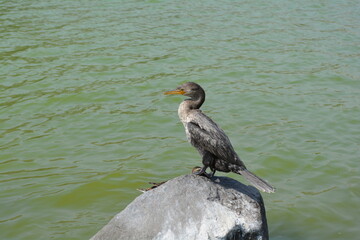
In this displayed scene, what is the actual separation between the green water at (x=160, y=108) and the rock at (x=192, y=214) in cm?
149

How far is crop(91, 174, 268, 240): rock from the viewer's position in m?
4.93

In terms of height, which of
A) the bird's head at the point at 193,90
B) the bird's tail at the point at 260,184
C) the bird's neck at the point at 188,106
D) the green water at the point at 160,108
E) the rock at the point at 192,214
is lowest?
the green water at the point at 160,108

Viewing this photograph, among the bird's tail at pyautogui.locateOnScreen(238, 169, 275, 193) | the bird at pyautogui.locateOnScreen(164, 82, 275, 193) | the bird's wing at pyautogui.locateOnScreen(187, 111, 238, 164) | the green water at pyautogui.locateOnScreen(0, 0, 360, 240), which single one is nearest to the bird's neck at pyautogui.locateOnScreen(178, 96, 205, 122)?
the bird at pyautogui.locateOnScreen(164, 82, 275, 193)

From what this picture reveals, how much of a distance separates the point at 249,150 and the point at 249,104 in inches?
82.3

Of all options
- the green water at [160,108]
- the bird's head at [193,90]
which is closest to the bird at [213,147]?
the bird's head at [193,90]

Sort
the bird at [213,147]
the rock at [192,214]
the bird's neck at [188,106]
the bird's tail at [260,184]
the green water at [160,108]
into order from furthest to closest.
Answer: the green water at [160,108] < the bird's neck at [188,106] < the bird at [213,147] < the bird's tail at [260,184] < the rock at [192,214]

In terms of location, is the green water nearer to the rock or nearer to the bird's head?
the rock

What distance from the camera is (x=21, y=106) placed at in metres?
10.4

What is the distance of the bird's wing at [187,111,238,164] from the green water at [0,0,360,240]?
167cm

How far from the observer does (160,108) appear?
10461 millimetres

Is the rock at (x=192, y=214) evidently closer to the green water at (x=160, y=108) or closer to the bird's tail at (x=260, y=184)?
the bird's tail at (x=260, y=184)

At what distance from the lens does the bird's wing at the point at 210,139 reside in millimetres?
5355

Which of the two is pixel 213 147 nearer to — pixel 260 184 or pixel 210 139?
pixel 210 139

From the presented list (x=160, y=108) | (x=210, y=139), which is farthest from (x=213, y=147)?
(x=160, y=108)
